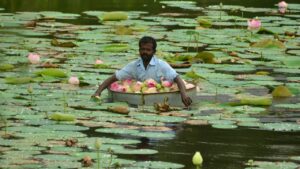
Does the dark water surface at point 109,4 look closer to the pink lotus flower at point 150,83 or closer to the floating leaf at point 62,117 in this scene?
the pink lotus flower at point 150,83

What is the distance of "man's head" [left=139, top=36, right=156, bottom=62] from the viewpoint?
31.8 ft

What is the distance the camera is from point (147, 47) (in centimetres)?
976

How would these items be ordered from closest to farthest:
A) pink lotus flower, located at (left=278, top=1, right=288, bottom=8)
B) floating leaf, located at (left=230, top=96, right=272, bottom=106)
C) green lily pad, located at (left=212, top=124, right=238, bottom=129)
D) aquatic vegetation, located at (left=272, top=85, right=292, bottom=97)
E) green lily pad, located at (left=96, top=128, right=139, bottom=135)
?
green lily pad, located at (left=96, top=128, right=139, bottom=135), green lily pad, located at (left=212, top=124, right=238, bottom=129), floating leaf, located at (left=230, top=96, right=272, bottom=106), aquatic vegetation, located at (left=272, top=85, right=292, bottom=97), pink lotus flower, located at (left=278, top=1, right=288, bottom=8)

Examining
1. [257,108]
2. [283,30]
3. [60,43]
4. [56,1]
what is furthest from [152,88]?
[56,1]

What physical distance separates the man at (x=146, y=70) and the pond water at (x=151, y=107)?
332mm

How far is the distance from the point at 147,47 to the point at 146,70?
265mm

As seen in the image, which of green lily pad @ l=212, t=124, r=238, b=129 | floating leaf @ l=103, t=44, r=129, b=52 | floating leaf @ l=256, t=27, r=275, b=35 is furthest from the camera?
floating leaf @ l=256, t=27, r=275, b=35

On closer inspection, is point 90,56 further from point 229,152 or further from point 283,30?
point 229,152

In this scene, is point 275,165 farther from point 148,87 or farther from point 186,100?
point 148,87

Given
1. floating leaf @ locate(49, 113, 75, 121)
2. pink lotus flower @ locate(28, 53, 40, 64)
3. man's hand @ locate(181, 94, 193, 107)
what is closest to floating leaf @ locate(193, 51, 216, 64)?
pink lotus flower @ locate(28, 53, 40, 64)

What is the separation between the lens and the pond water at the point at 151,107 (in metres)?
7.46

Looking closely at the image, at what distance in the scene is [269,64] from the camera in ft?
39.0

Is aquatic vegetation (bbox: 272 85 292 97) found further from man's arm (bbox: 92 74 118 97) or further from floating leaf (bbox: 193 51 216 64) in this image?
floating leaf (bbox: 193 51 216 64)

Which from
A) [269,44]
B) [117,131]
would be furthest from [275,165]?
[269,44]
